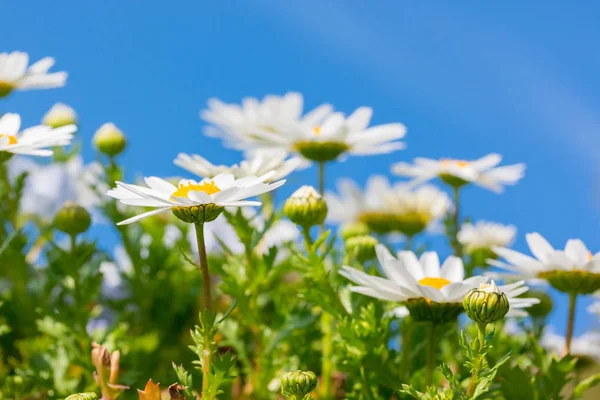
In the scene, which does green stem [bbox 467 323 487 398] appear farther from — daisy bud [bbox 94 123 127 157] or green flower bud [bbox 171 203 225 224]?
daisy bud [bbox 94 123 127 157]

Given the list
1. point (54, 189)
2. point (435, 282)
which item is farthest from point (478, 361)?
point (54, 189)

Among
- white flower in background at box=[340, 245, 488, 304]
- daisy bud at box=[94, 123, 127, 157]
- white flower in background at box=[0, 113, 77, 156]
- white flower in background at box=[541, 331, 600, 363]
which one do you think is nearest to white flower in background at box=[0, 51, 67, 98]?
daisy bud at box=[94, 123, 127, 157]

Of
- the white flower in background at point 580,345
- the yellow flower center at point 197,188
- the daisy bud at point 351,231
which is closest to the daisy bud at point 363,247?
the daisy bud at point 351,231

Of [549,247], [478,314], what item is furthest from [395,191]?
[478,314]

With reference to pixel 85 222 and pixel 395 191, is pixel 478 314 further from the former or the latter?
pixel 395 191

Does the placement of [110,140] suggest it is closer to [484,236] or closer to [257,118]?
[257,118]

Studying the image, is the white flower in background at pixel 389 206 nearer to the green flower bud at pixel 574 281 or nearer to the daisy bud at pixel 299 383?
the green flower bud at pixel 574 281
